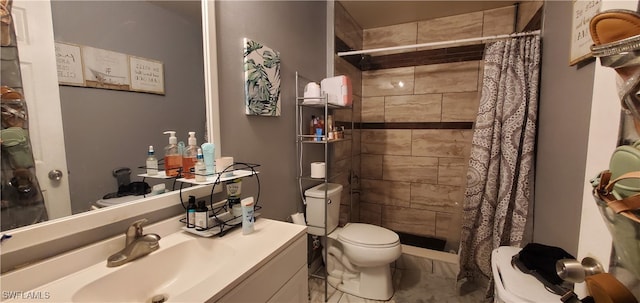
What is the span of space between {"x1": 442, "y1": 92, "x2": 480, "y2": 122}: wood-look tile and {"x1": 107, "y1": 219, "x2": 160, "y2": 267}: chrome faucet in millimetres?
2555

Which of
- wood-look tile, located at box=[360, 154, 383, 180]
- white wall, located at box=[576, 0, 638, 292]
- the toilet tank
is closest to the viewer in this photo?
white wall, located at box=[576, 0, 638, 292]

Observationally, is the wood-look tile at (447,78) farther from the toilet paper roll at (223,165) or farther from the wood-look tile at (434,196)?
the toilet paper roll at (223,165)

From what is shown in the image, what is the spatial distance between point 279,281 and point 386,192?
209 cm

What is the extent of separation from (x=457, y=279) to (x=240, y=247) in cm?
180

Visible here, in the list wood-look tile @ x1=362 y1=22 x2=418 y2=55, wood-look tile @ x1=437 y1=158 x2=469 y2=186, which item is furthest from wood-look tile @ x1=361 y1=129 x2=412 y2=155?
wood-look tile @ x1=362 y1=22 x2=418 y2=55

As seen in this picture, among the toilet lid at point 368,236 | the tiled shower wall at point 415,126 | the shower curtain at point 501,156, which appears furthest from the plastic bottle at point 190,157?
the shower curtain at point 501,156

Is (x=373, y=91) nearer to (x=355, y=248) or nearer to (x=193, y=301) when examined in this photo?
(x=355, y=248)

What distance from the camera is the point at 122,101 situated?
102 cm

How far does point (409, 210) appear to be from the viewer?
2.77m

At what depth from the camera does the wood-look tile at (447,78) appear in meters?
2.42

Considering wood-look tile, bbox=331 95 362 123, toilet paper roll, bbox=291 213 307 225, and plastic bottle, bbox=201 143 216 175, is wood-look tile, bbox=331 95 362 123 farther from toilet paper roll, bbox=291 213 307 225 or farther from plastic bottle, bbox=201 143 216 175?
plastic bottle, bbox=201 143 216 175

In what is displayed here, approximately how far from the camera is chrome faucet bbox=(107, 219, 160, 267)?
0.84 meters

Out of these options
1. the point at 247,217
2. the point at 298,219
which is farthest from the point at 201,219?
the point at 298,219

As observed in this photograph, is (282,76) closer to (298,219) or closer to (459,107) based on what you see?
(298,219)
